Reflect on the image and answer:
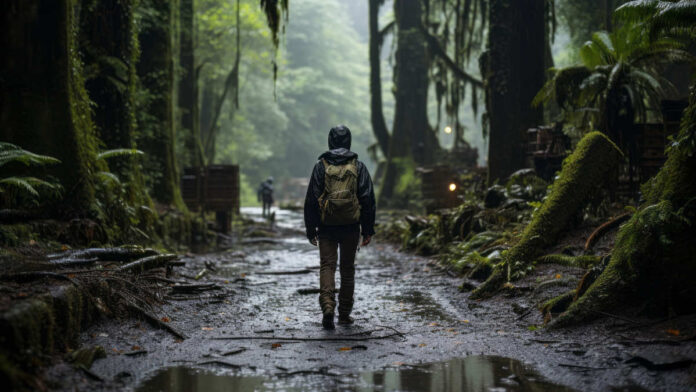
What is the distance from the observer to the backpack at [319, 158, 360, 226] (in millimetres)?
6273

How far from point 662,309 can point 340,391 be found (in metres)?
2.89

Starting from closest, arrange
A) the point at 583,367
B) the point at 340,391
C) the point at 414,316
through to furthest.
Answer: the point at 340,391, the point at 583,367, the point at 414,316

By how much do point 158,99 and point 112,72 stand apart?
11.4 feet

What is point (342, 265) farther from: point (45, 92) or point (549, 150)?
point (549, 150)

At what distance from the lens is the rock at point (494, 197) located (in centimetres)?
1116

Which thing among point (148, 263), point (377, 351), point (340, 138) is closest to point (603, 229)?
point (340, 138)

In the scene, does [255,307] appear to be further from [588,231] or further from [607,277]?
[588,231]

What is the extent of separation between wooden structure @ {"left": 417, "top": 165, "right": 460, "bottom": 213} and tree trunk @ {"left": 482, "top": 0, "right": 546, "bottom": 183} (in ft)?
13.9

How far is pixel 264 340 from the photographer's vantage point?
5488mm

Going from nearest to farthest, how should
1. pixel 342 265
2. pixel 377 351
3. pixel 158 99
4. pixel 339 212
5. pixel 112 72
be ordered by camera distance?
pixel 377 351, pixel 339 212, pixel 342 265, pixel 112 72, pixel 158 99

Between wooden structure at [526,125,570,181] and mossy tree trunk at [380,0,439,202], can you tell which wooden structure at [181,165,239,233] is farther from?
wooden structure at [526,125,570,181]

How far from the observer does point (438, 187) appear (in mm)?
16672

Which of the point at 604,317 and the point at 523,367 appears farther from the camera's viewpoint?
the point at 604,317

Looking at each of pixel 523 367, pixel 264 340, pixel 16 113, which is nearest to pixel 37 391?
pixel 264 340
